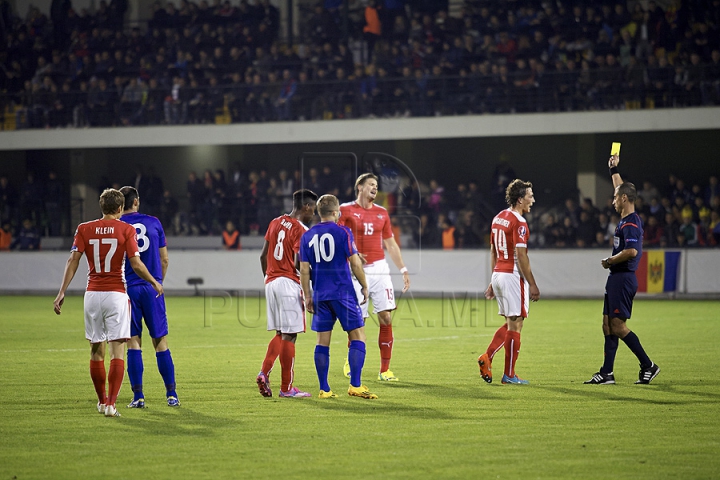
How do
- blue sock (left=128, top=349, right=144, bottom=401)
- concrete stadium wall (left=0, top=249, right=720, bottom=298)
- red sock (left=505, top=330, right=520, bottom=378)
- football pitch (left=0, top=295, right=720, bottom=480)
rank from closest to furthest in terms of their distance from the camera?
football pitch (left=0, top=295, right=720, bottom=480) → blue sock (left=128, top=349, right=144, bottom=401) → red sock (left=505, top=330, right=520, bottom=378) → concrete stadium wall (left=0, top=249, right=720, bottom=298)

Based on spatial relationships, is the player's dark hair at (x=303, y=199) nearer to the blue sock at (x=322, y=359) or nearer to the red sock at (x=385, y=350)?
the blue sock at (x=322, y=359)

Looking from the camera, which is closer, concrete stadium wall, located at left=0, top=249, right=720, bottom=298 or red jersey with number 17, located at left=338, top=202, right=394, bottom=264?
red jersey with number 17, located at left=338, top=202, right=394, bottom=264

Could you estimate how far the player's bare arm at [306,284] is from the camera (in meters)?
9.41

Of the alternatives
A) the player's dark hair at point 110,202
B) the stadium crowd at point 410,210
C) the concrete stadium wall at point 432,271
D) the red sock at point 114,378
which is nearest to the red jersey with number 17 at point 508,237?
the player's dark hair at point 110,202

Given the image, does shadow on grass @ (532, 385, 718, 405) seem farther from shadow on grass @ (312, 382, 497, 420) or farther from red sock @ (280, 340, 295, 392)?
red sock @ (280, 340, 295, 392)

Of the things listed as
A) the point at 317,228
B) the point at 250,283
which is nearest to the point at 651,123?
the point at 250,283

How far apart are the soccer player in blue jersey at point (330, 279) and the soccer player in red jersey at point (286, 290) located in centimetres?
23

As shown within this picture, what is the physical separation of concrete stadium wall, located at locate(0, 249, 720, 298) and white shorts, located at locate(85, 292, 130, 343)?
16482 mm

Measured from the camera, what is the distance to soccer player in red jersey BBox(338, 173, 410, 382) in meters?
11.2

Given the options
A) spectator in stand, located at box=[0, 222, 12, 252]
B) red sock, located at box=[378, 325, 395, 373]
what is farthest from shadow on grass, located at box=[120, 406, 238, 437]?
spectator in stand, located at box=[0, 222, 12, 252]

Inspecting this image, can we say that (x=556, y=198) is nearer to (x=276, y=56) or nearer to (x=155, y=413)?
(x=276, y=56)

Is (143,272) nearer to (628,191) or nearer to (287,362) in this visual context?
(287,362)

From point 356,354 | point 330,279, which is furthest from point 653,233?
point 330,279

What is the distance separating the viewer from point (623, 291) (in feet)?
34.4
